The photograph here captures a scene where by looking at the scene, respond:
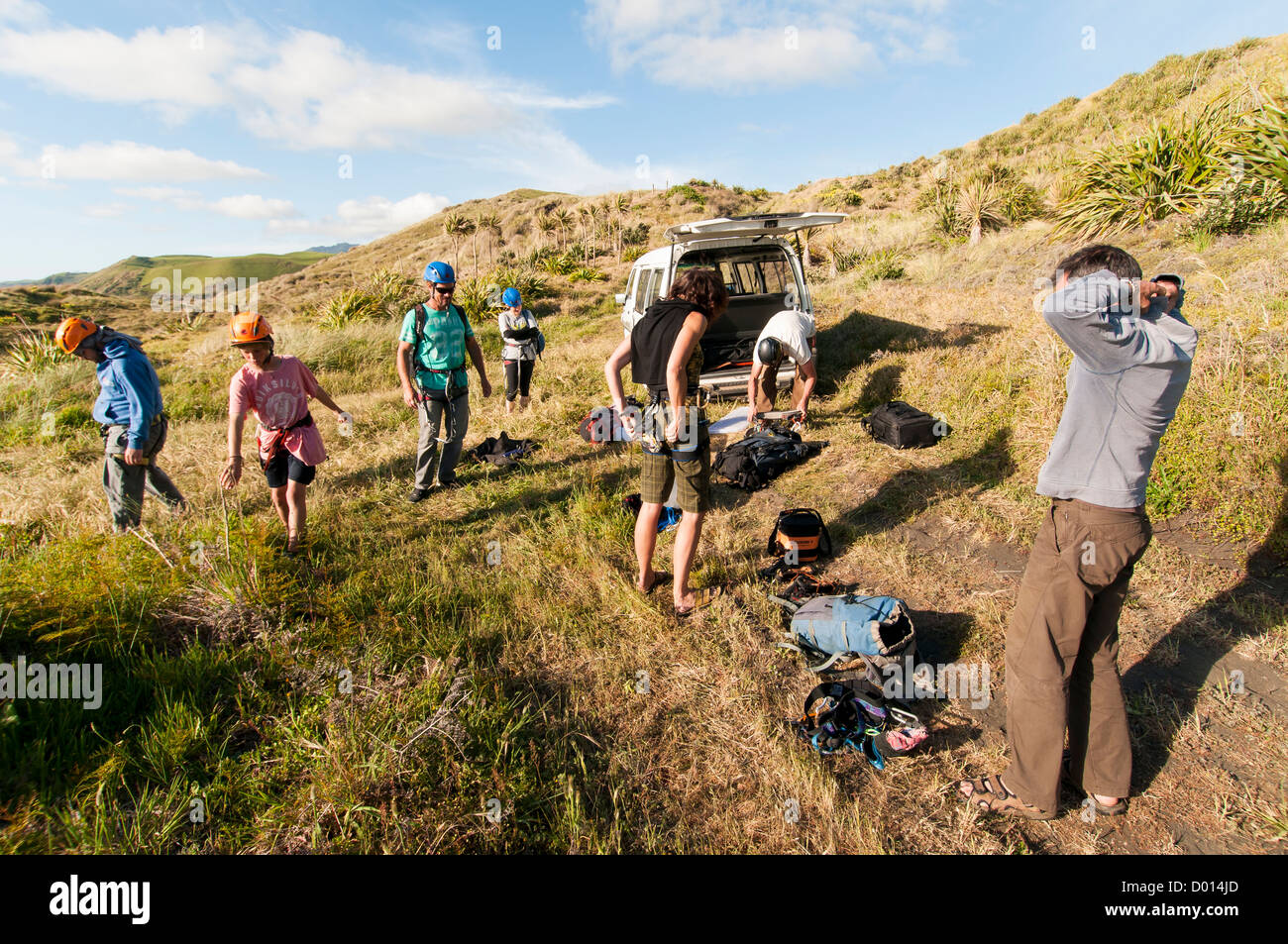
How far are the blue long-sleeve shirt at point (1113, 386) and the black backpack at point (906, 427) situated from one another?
3.34 metres

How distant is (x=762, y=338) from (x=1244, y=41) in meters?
27.6

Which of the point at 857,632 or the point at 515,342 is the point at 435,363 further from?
the point at 857,632

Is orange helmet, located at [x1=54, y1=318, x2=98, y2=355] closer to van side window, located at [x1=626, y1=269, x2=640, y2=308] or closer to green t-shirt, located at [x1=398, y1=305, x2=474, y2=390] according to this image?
green t-shirt, located at [x1=398, y1=305, x2=474, y2=390]

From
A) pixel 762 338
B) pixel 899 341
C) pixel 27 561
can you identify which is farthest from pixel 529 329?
pixel 27 561

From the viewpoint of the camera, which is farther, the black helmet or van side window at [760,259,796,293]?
van side window at [760,259,796,293]

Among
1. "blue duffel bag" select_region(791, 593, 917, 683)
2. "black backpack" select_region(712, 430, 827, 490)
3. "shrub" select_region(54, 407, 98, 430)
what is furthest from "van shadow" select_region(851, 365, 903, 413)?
"shrub" select_region(54, 407, 98, 430)

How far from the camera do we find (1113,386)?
A: 203cm

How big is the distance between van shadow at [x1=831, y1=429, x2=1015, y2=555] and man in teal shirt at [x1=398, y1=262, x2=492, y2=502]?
341cm

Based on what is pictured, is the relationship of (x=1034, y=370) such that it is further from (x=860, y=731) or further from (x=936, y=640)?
(x=860, y=731)

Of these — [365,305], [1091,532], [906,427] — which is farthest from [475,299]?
[1091,532]

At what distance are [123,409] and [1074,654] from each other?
5.65 meters

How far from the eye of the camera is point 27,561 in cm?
337

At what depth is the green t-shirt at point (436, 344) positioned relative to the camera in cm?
500

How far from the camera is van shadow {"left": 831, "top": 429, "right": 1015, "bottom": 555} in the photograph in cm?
448
